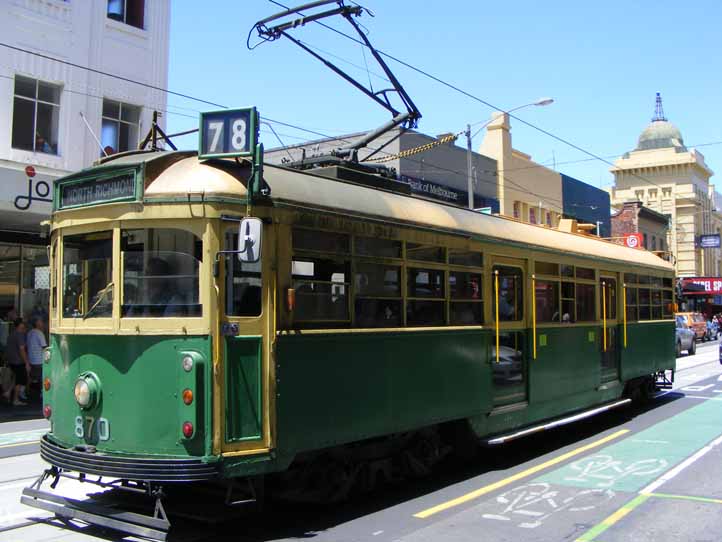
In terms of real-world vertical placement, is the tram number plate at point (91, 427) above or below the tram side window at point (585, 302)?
below

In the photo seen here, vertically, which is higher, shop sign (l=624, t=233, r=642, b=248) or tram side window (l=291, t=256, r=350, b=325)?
shop sign (l=624, t=233, r=642, b=248)

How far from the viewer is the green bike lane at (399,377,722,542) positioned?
618cm

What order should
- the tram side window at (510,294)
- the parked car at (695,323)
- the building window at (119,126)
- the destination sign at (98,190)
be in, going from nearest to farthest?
the destination sign at (98,190)
the tram side window at (510,294)
the building window at (119,126)
the parked car at (695,323)

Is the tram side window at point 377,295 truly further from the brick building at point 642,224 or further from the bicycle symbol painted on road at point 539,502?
the brick building at point 642,224

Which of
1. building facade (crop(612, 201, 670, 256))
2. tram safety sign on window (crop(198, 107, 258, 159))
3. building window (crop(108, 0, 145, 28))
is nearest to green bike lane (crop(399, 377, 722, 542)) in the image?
tram safety sign on window (crop(198, 107, 258, 159))

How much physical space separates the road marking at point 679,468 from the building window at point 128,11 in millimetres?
15448

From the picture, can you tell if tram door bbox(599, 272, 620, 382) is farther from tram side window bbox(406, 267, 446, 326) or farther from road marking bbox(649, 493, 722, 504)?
tram side window bbox(406, 267, 446, 326)

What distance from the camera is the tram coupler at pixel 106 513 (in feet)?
Result: 17.3

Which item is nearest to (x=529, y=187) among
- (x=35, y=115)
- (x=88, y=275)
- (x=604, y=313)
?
(x=604, y=313)

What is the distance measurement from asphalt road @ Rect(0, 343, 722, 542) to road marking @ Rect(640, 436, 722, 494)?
0.04 ft

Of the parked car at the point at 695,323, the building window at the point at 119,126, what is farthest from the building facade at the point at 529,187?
the building window at the point at 119,126

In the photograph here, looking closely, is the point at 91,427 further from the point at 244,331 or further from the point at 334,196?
the point at 334,196

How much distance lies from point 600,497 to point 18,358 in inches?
457

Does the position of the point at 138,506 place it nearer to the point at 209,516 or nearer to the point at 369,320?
the point at 209,516
